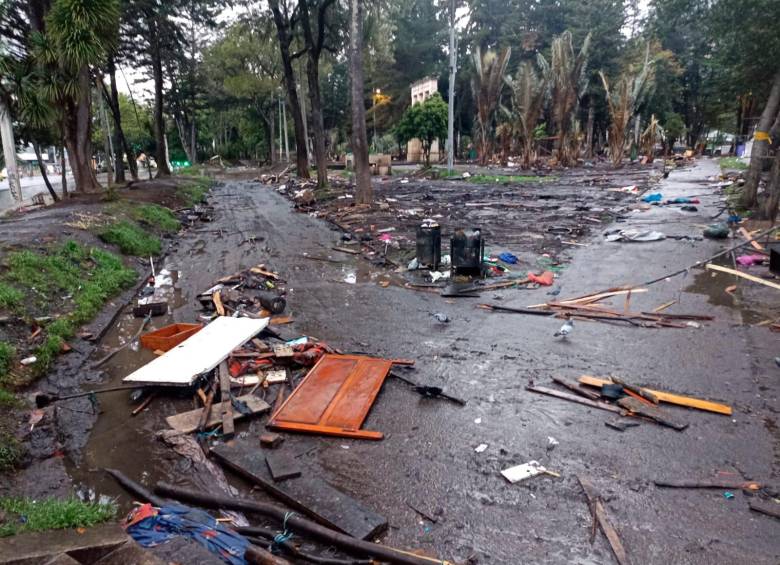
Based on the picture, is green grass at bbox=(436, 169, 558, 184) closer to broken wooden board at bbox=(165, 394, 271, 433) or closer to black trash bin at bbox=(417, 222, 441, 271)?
black trash bin at bbox=(417, 222, 441, 271)

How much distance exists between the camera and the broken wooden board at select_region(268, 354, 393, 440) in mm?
4605

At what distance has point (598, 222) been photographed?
14.9 m

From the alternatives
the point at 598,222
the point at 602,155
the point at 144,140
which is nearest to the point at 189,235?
the point at 598,222

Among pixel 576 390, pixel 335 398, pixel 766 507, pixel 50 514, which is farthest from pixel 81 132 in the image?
pixel 766 507

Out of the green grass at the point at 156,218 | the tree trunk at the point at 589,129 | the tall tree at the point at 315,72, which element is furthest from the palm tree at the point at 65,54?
the tree trunk at the point at 589,129

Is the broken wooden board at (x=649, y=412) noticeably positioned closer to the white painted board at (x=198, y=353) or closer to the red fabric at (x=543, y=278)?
the white painted board at (x=198, y=353)

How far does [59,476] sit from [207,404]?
1307mm

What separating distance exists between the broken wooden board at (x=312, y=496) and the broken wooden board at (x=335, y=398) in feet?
1.79

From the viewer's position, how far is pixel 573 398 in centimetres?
501

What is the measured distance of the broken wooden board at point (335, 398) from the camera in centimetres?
461

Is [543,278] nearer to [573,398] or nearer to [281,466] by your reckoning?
[573,398]

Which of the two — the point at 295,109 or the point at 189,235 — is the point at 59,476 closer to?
the point at 189,235

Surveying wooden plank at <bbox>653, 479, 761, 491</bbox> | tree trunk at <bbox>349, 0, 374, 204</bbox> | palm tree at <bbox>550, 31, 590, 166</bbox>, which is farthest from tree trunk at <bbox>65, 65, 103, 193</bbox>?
palm tree at <bbox>550, 31, 590, 166</bbox>

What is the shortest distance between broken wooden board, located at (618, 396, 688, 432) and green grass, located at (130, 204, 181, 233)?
1380 cm
